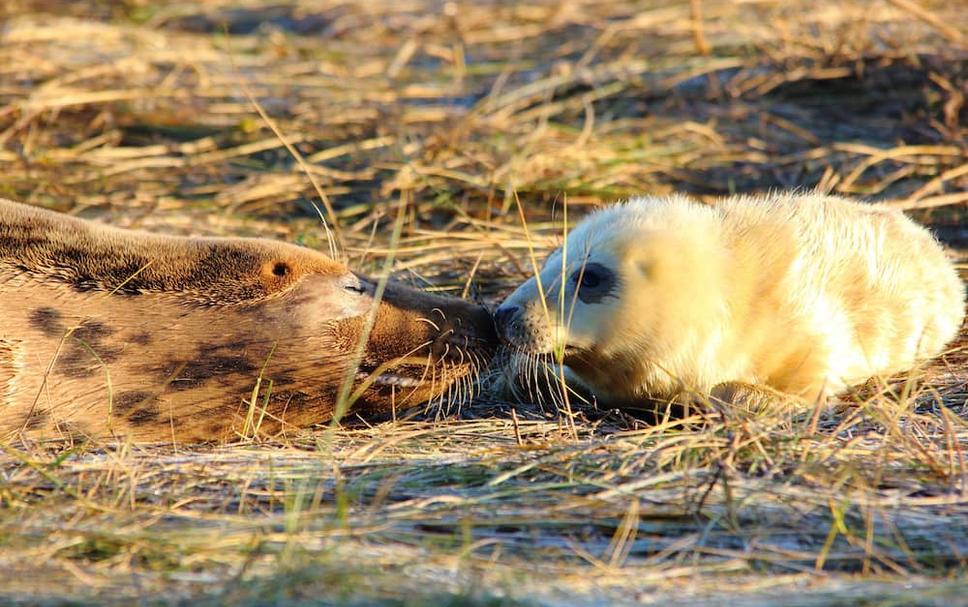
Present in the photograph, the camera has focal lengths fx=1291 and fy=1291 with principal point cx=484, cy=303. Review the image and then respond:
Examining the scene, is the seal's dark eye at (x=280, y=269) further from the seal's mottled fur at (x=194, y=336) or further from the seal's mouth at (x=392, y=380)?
the seal's mouth at (x=392, y=380)

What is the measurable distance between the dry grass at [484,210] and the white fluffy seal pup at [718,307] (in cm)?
19

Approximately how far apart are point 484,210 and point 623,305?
2593mm

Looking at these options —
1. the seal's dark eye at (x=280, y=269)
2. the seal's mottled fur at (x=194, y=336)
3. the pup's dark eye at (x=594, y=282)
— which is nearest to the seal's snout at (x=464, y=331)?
the seal's mottled fur at (x=194, y=336)

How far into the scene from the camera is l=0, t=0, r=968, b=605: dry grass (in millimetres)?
2811

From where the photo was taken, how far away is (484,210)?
654cm

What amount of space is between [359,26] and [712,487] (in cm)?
850

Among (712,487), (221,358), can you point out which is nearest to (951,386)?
(712,487)

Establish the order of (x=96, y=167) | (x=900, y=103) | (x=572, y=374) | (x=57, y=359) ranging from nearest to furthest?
(x=57, y=359)
(x=572, y=374)
(x=96, y=167)
(x=900, y=103)

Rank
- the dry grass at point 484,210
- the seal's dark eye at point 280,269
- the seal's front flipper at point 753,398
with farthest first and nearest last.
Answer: the seal's dark eye at point 280,269 → the seal's front flipper at point 753,398 → the dry grass at point 484,210

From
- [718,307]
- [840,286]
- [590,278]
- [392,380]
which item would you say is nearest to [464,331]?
[392,380]

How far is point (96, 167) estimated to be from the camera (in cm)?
725

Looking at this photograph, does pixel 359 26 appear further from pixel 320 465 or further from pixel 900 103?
pixel 320 465

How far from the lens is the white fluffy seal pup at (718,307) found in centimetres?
402

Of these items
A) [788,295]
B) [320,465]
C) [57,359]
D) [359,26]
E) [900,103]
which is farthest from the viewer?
[359,26]
